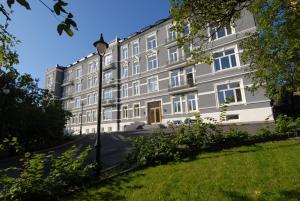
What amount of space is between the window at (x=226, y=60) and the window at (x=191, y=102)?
470 cm

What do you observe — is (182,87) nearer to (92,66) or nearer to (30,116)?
(30,116)

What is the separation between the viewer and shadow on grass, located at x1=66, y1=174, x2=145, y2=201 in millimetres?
4977

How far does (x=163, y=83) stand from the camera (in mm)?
28844

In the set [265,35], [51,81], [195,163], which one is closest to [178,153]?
[195,163]

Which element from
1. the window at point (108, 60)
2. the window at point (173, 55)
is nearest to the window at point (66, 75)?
the window at point (108, 60)

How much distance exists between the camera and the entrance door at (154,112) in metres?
29.2

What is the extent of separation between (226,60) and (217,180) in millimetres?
19830

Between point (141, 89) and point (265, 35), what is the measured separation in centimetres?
2110

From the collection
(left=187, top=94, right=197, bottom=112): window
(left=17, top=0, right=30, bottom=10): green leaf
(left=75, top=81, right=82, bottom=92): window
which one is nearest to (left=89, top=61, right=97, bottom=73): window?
(left=75, top=81, right=82, bottom=92): window

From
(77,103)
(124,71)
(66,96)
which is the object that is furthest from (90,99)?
(124,71)

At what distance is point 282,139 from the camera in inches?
362

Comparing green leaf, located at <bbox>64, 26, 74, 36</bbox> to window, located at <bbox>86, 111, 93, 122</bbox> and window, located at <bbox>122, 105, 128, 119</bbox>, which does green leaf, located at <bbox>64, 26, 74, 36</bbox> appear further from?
window, located at <bbox>86, 111, 93, 122</bbox>

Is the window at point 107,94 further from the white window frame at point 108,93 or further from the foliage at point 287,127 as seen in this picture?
the foliage at point 287,127

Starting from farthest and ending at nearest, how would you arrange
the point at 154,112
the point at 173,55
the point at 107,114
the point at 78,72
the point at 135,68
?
the point at 78,72 < the point at 107,114 < the point at 135,68 < the point at 154,112 < the point at 173,55
